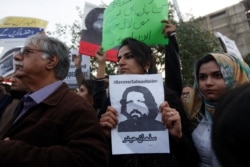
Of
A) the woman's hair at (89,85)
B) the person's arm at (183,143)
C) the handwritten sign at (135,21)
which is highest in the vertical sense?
the handwritten sign at (135,21)

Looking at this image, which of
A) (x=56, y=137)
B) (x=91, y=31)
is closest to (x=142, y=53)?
(x=56, y=137)

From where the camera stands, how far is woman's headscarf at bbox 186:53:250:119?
2170 millimetres

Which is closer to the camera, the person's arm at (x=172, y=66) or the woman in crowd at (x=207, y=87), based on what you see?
the woman in crowd at (x=207, y=87)

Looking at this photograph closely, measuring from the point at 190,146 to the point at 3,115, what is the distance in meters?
1.22

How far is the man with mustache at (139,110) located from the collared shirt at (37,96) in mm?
378

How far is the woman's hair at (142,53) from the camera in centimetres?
235

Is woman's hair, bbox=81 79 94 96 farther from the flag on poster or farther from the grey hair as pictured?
the grey hair

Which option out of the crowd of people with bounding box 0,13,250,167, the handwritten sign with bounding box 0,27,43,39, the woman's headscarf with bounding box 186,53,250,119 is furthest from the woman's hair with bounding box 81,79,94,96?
the woman's headscarf with bounding box 186,53,250,119

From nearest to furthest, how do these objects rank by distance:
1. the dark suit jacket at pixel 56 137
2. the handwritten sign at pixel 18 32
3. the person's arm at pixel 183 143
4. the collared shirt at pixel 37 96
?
the dark suit jacket at pixel 56 137, the collared shirt at pixel 37 96, the person's arm at pixel 183 143, the handwritten sign at pixel 18 32

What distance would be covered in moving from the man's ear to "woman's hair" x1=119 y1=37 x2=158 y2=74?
1.78ft

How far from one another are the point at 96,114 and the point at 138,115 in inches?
9.1

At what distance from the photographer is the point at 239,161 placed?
76 centimetres

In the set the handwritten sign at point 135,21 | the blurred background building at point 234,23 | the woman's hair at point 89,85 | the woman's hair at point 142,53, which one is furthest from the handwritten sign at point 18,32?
the blurred background building at point 234,23

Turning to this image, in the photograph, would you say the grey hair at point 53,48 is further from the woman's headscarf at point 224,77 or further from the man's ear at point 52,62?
the woman's headscarf at point 224,77
